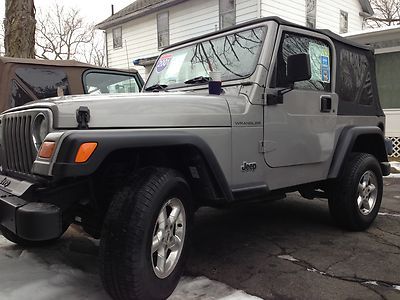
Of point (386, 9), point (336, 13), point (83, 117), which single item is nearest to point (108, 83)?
point (83, 117)

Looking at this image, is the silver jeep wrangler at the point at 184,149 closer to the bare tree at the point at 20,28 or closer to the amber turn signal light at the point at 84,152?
the amber turn signal light at the point at 84,152

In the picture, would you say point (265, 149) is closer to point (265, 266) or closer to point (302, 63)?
point (302, 63)

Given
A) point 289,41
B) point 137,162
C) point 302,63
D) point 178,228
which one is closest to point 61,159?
point 137,162

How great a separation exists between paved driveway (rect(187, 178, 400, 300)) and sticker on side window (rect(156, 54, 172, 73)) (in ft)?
5.99

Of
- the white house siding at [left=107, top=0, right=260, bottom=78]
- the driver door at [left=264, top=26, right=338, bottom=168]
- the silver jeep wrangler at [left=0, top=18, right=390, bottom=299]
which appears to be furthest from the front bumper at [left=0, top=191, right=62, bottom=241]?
the white house siding at [left=107, top=0, right=260, bottom=78]

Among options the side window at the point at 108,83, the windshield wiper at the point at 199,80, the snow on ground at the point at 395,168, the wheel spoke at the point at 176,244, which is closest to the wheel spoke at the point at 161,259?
the wheel spoke at the point at 176,244

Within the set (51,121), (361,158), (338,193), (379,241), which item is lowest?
(379,241)

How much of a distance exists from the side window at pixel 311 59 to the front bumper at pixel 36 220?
2.17 m

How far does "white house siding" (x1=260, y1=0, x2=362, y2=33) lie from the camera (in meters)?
13.5

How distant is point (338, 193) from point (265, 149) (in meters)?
1.37

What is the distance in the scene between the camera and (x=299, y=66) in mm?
3584

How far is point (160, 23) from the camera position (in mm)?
16828

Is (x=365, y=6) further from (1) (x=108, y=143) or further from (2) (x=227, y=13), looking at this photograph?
(1) (x=108, y=143)

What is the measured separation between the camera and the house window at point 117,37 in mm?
18984
